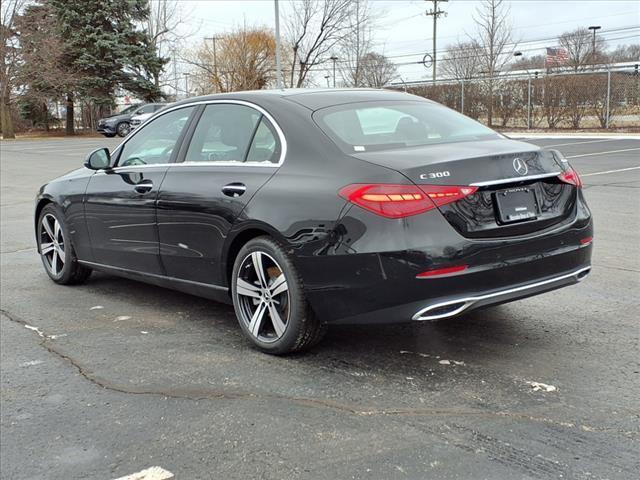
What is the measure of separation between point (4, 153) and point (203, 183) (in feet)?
84.2

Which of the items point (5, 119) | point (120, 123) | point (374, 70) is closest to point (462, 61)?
point (374, 70)

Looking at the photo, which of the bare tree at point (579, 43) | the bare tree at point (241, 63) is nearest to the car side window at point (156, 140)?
the bare tree at point (241, 63)

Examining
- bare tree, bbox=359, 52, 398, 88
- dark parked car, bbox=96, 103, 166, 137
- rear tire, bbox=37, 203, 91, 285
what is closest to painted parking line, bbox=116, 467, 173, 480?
rear tire, bbox=37, 203, 91, 285

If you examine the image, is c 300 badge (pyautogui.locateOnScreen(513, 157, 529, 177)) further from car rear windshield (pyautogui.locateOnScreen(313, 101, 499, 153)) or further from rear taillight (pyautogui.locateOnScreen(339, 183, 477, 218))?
car rear windshield (pyautogui.locateOnScreen(313, 101, 499, 153))

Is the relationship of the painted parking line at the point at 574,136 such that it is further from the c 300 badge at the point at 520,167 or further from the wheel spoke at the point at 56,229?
the c 300 badge at the point at 520,167

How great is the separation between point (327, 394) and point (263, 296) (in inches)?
33.2

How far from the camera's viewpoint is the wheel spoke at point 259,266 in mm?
4133

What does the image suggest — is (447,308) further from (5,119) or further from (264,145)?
(5,119)

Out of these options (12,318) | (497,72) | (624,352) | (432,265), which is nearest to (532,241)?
(432,265)

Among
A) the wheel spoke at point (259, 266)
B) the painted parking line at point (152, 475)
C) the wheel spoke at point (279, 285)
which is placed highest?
the wheel spoke at point (259, 266)

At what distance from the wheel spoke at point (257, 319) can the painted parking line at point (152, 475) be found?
143 centimetres

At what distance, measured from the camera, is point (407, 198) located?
352 centimetres

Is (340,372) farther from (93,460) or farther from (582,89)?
(582,89)

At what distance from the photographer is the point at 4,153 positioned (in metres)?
27.2
